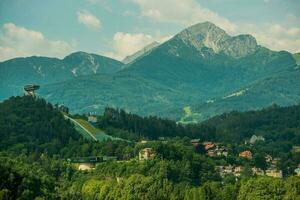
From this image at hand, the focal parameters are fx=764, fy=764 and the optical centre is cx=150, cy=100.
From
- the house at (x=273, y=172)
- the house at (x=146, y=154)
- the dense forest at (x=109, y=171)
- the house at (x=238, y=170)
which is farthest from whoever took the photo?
the house at (x=273, y=172)

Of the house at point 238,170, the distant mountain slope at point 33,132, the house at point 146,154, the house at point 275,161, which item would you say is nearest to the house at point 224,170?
the house at point 238,170

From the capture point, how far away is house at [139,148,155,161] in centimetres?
15838

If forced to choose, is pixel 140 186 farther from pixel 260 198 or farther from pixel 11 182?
pixel 11 182

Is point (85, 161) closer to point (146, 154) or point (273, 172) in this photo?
point (146, 154)

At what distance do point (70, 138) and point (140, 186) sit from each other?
66.2m

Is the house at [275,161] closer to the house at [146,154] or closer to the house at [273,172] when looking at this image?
the house at [273,172]

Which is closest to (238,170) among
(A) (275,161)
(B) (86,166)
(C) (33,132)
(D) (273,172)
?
(D) (273,172)

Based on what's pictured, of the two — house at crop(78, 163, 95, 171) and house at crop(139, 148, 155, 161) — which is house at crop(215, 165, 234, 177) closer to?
house at crop(139, 148, 155, 161)

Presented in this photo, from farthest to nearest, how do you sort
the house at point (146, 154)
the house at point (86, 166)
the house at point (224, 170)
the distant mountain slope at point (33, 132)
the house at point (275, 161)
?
1. the house at point (275, 161)
2. the distant mountain slope at point (33, 132)
3. the house at point (224, 170)
4. the house at point (146, 154)
5. the house at point (86, 166)

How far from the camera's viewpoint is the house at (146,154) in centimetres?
15838

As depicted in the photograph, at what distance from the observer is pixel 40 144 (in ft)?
585

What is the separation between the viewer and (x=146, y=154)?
529ft

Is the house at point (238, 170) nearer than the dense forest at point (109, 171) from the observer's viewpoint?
No

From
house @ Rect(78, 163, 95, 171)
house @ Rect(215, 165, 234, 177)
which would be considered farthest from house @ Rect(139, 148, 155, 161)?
house @ Rect(215, 165, 234, 177)
